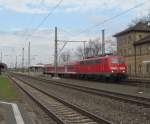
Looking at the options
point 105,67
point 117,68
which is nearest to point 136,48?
point 105,67

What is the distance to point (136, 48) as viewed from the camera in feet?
292

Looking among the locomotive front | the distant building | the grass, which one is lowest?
the grass

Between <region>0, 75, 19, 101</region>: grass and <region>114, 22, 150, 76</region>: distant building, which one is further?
<region>114, 22, 150, 76</region>: distant building

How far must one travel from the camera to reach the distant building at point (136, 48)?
80.9m

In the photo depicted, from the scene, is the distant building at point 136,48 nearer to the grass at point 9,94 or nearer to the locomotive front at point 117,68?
the locomotive front at point 117,68

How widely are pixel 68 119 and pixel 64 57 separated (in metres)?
169

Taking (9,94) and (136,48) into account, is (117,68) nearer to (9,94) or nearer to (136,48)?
(9,94)

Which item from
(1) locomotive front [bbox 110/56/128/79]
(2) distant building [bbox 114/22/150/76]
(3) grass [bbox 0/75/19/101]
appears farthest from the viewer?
(2) distant building [bbox 114/22/150/76]

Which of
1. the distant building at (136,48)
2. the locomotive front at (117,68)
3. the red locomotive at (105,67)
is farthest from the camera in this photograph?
the distant building at (136,48)

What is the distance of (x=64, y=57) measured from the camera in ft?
604

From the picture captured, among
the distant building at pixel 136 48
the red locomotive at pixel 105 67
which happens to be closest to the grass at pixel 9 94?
the red locomotive at pixel 105 67

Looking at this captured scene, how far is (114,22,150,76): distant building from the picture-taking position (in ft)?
266

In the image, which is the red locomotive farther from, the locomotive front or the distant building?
the distant building

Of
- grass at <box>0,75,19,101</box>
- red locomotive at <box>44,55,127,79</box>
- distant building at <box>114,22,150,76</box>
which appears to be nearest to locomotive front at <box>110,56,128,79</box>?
red locomotive at <box>44,55,127,79</box>
